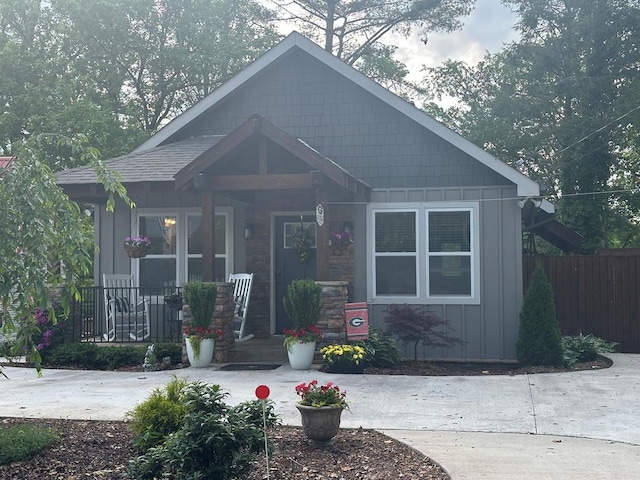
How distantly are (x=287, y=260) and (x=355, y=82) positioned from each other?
10.5 feet

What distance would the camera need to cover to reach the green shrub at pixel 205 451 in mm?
4887

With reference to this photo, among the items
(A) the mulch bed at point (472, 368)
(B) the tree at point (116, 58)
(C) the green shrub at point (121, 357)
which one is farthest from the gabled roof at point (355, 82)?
(B) the tree at point (116, 58)

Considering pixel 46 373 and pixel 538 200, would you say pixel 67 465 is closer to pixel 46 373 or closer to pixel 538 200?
pixel 46 373

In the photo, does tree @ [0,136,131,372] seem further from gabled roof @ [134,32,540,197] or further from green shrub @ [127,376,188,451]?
gabled roof @ [134,32,540,197]

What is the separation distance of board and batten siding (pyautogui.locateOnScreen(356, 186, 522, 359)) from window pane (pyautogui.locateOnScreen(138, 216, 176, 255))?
4507mm

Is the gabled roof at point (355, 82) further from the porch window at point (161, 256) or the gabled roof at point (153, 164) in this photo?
the porch window at point (161, 256)

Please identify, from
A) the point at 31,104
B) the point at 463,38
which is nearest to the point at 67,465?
the point at 31,104

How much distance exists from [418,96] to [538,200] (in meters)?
18.2

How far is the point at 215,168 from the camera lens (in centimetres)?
1100

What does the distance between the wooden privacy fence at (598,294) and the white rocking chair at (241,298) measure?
207 inches

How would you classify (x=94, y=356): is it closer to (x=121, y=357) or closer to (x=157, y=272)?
(x=121, y=357)

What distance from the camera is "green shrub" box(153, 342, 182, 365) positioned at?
11.1 meters

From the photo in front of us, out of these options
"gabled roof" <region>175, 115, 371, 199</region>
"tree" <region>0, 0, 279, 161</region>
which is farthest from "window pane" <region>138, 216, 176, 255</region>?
"tree" <region>0, 0, 279, 161</region>

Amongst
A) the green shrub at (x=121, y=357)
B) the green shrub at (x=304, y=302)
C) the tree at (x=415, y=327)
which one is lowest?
the green shrub at (x=121, y=357)
